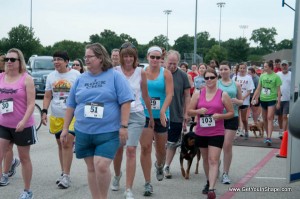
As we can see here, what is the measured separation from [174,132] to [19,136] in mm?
2709

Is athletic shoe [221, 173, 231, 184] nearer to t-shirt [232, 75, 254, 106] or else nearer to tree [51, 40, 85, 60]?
t-shirt [232, 75, 254, 106]

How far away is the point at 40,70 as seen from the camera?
82.8ft

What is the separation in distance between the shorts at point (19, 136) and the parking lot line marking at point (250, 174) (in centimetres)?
252

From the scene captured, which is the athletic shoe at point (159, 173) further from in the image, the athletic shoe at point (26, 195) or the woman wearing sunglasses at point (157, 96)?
the athletic shoe at point (26, 195)

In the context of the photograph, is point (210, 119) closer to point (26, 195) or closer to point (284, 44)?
point (26, 195)

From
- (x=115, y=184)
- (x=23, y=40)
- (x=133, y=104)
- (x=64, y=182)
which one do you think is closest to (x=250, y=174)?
(x=115, y=184)

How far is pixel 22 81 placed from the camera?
20.6 feet

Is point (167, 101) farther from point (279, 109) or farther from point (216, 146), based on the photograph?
point (279, 109)

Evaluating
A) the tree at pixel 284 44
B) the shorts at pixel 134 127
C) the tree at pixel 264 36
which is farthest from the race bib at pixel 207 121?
the tree at pixel 264 36

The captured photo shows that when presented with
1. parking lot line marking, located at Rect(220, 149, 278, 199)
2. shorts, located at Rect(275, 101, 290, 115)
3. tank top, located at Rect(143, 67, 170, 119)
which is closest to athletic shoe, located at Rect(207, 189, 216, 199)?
parking lot line marking, located at Rect(220, 149, 278, 199)

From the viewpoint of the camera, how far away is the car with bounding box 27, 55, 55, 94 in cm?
2417

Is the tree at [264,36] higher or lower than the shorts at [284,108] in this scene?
higher

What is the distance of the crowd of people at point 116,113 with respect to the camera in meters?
5.20

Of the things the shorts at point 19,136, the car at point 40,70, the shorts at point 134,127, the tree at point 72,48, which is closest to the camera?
the shorts at point 19,136
